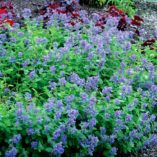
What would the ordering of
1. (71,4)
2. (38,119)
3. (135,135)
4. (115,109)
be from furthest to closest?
(71,4)
(115,109)
(135,135)
(38,119)

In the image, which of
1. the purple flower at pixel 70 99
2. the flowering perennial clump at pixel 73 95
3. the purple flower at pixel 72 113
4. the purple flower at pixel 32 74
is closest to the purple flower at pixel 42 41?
the flowering perennial clump at pixel 73 95

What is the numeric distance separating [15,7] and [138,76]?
295 centimetres

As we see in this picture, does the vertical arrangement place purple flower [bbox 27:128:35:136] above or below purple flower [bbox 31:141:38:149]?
above

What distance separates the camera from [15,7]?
703cm

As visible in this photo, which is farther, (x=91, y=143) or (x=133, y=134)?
(x=133, y=134)

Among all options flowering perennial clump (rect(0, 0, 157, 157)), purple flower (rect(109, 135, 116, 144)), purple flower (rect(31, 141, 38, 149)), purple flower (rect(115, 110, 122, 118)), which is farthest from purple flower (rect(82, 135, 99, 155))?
purple flower (rect(31, 141, 38, 149))

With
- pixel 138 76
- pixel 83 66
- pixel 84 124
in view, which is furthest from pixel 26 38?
pixel 84 124

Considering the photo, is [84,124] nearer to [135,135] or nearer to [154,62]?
[135,135]

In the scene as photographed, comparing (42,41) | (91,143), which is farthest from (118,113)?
(42,41)

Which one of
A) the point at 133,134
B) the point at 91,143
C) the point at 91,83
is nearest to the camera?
the point at 91,143

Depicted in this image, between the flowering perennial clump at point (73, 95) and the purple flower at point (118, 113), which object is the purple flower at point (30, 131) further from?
the purple flower at point (118, 113)

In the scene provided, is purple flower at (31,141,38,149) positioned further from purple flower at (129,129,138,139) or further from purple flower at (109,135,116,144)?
purple flower at (129,129,138,139)

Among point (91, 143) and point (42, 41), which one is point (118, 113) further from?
point (42, 41)

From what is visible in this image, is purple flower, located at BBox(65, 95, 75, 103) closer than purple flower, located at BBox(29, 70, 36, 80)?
Yes
